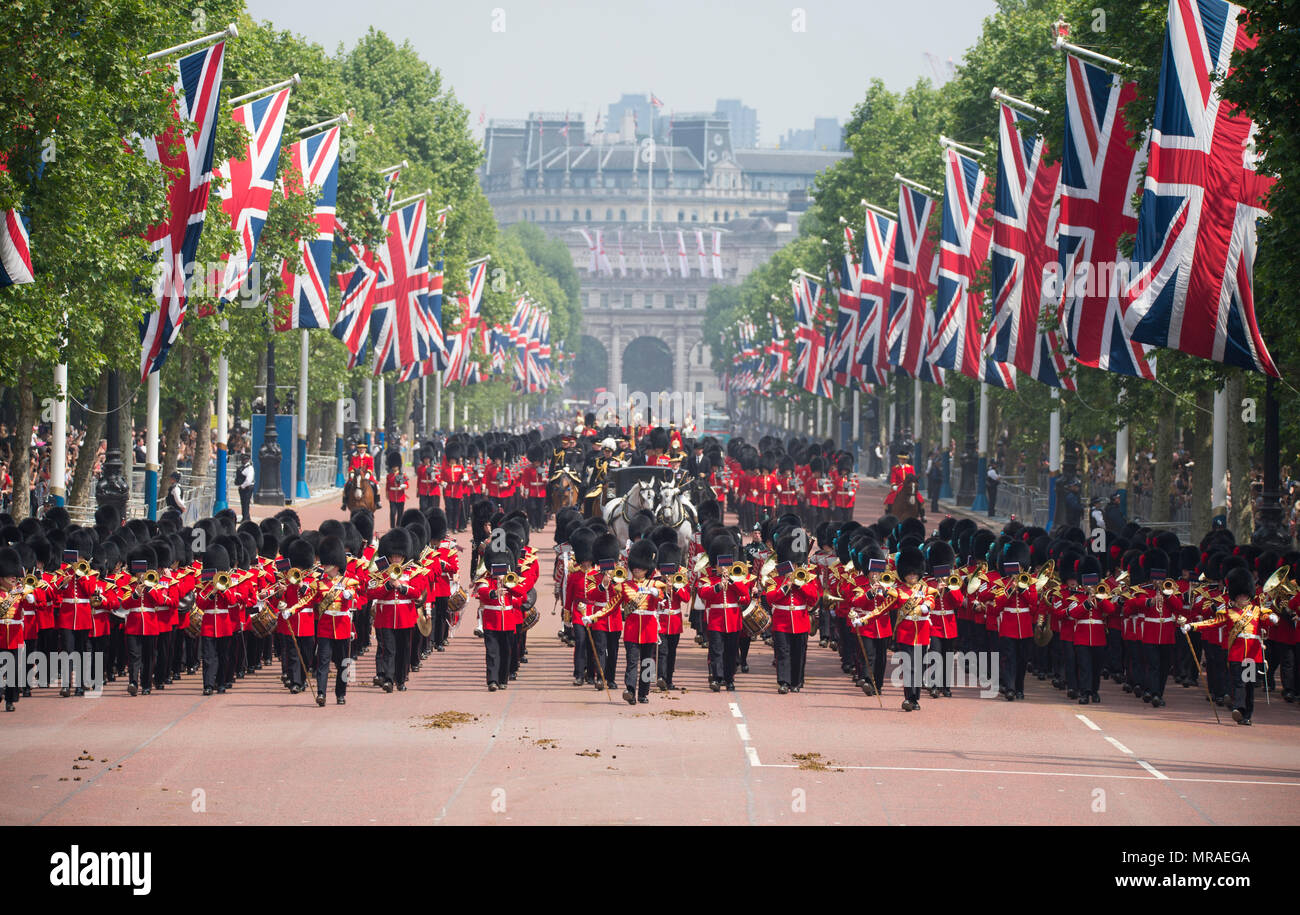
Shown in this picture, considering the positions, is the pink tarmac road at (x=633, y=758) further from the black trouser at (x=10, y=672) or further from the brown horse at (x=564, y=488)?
the brown horse at (x=564, y=488)

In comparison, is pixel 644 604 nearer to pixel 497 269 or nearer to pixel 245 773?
pixel 245 773

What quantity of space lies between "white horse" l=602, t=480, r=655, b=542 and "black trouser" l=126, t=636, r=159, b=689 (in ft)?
A: 34.2

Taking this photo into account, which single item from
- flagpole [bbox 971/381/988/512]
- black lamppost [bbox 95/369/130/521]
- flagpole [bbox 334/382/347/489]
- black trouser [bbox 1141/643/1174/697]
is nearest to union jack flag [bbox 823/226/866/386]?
flagpole [bbox 971/381/988/512]

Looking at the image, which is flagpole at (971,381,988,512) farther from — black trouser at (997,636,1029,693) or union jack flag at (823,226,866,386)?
black trouser at (997,636,1029,693)

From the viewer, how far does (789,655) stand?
20.5m

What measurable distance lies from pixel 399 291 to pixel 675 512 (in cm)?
2077

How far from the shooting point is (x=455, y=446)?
131ft

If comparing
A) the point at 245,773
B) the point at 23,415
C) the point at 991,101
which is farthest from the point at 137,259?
the point at 991,101

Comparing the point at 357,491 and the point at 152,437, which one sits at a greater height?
the point at 152,437

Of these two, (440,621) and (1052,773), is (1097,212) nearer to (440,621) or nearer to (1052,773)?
(440,621)

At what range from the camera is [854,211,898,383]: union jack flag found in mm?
46969

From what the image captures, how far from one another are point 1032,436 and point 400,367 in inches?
611

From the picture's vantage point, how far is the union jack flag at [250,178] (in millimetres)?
32312

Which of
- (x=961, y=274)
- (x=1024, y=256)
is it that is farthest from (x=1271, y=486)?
(x=961, y=274)
